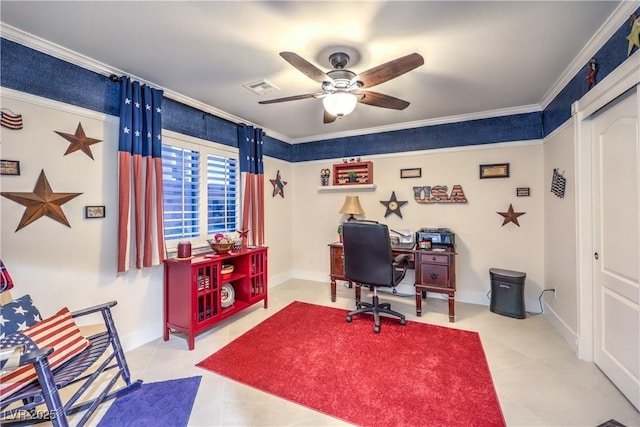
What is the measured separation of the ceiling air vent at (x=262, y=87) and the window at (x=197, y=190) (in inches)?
36.0

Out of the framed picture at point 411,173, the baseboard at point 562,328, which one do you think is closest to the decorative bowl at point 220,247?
the framed picture at point 411,173

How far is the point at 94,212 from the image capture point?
2221 mm

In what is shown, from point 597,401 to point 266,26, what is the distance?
3.24 m

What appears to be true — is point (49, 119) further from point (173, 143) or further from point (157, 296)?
point (157, 296)

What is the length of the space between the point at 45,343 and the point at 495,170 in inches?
174

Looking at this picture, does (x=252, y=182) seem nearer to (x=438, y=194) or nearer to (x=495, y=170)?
(x=438, y=194)

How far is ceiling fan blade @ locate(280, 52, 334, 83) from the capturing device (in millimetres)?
1621

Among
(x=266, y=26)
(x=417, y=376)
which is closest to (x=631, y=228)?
(x=417, y=376)

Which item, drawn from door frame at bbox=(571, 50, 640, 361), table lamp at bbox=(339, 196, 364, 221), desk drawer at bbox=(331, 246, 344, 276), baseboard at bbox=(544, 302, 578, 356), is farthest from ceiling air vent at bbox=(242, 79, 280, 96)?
baseboard at bbox=(544, 302, 578, 356)

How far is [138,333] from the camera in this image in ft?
8.30

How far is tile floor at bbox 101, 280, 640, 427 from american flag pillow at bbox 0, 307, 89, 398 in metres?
0.64

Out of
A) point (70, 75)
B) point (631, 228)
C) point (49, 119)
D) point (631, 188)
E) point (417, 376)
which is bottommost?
point (417, 376)

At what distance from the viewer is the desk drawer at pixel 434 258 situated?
9.94 ft

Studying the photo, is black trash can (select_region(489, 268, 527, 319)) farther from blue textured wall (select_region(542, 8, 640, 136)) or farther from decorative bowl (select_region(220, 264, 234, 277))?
decorative bowl (select_region(220, 264, 234, 277))
